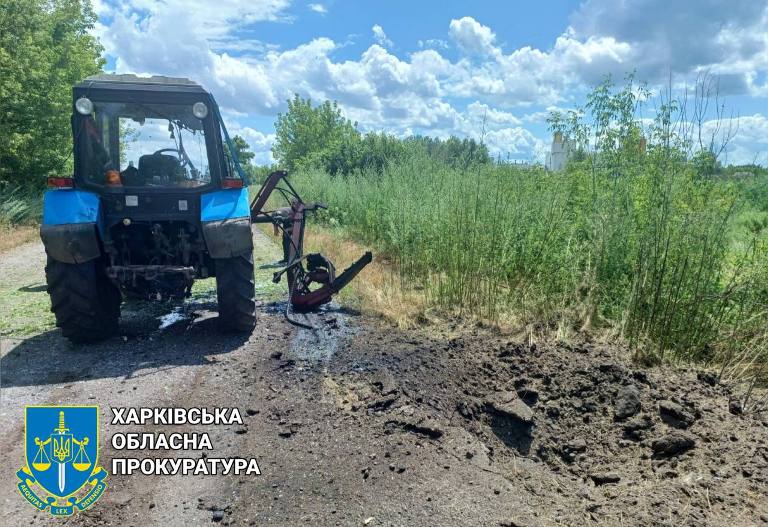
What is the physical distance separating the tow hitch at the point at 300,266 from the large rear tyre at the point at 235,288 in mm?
660

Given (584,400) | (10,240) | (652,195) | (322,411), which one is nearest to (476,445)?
(584,400)

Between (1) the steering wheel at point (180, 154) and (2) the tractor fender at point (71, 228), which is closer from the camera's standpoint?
(2) the tractor fender at point (71, 228)

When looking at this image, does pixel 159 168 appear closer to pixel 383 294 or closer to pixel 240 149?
pixel 383 294

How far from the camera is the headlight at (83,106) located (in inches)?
201

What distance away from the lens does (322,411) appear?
3.77 metres

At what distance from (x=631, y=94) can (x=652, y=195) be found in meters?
0.98

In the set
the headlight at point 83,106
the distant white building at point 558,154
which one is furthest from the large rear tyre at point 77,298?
the distant white building at point 558,154

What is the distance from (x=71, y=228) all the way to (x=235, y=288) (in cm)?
145

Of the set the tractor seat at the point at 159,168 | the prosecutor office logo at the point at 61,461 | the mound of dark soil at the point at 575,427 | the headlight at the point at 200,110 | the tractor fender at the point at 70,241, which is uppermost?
the headlight at the point at 200,110

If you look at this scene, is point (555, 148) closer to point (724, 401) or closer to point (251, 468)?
point (724, 401)

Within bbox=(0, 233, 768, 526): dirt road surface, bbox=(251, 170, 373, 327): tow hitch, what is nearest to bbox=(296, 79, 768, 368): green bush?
bbox=(0, 233, 768, 526): dirt road surface

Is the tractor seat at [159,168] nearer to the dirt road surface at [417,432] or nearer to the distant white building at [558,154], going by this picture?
the dirt road surface at [417,432]

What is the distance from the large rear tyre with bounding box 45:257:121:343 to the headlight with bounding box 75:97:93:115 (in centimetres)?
134

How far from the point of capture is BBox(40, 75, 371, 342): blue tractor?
5.00 metres
